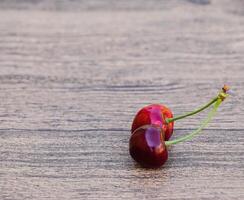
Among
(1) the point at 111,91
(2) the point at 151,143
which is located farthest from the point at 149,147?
(1) the point at 111,91

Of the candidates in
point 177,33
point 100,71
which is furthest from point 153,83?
point 177,33

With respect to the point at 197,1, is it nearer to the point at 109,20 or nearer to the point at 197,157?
the point at 109,20

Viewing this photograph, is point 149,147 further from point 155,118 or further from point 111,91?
point 111,91

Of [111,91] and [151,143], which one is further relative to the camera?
[111,91]
